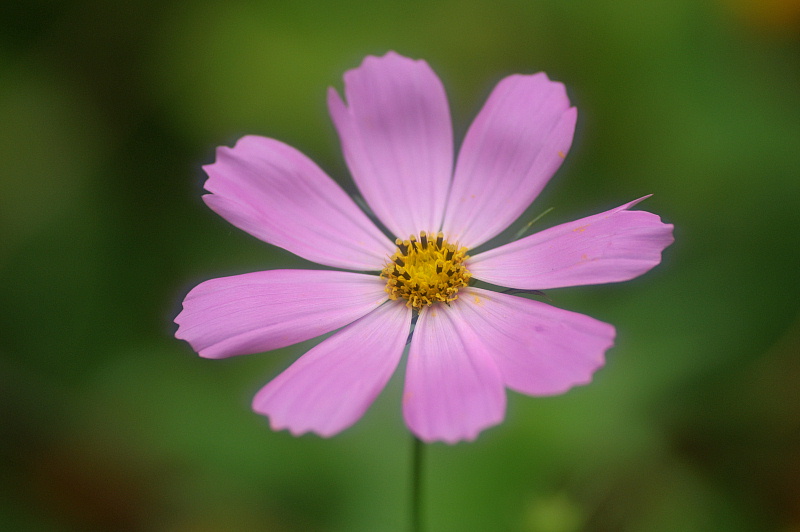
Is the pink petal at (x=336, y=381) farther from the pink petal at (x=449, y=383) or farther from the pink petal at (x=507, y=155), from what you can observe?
the pink petal at (x=507, y=155)

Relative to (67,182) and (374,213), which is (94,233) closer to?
(67,182)

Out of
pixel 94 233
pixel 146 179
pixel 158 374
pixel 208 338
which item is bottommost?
pixel 208 338

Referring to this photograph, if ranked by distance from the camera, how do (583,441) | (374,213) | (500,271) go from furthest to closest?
(583,441) < (374,213) < (500,271)

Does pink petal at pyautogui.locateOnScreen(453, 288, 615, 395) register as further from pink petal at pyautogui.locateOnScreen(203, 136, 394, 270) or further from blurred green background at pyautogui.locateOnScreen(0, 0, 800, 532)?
blurred green background at pyautogui.locateOnScreen(0, 0, 800, 532)

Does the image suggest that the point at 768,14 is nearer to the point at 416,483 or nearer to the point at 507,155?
the point at 507,155

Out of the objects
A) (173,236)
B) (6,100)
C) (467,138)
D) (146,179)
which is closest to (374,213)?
(467,138)
